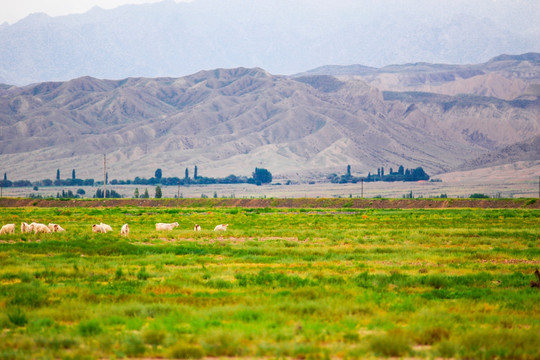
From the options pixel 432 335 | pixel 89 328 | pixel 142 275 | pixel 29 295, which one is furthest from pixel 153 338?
A: pixel 142 275

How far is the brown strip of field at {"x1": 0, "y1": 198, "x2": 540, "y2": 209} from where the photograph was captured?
97062 millimetres

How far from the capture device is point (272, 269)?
22.4 metres

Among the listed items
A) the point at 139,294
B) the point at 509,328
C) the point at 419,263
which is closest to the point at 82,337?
the point at 139,294

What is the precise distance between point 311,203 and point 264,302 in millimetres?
94116

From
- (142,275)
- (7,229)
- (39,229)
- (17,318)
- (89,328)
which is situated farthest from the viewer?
(39,229)

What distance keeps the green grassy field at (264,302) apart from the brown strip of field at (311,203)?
232ft

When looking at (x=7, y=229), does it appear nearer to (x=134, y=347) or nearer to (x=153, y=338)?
(x=153, y=338)

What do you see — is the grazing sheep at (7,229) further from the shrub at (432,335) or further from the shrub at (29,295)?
the shrub at (432,335)

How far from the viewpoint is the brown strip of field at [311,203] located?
97.1m

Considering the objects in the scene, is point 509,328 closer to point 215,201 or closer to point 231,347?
point 231,347

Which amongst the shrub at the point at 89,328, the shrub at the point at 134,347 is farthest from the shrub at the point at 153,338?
the shrub at the point at 89,328

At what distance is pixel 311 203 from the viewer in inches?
4341

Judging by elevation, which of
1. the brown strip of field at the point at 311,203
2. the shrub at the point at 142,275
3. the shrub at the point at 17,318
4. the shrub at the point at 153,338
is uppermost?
the brown strip of field at the point at 311,203

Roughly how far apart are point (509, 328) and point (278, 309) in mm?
5364
